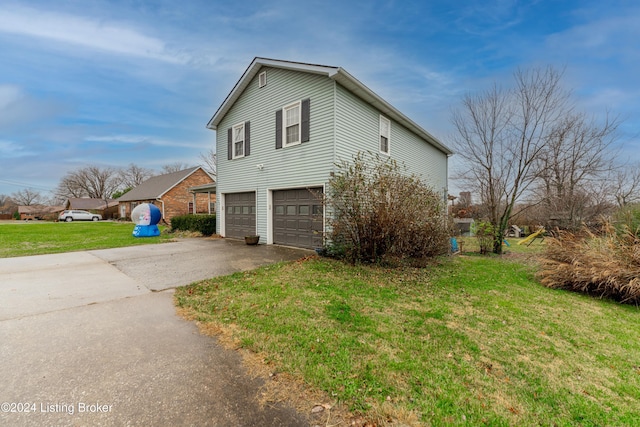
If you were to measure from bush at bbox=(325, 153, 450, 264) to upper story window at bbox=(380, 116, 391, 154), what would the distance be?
3.76 m

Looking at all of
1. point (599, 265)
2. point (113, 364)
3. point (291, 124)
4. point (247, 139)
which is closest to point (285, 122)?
point (291, 124)

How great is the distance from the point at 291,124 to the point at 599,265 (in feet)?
30.8

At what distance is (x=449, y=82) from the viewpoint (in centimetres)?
1247

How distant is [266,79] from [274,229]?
242 inches

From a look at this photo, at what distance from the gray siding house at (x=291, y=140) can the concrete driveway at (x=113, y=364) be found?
5183 mm

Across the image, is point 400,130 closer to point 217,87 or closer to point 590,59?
point 590,59

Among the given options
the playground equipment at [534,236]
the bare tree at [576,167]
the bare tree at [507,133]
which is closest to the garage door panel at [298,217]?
the bare tree at [507,133]

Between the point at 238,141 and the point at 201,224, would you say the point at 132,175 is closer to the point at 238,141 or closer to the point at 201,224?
the point at 201,224

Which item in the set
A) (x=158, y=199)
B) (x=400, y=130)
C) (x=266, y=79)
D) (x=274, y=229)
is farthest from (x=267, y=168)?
(x=158, y=199)

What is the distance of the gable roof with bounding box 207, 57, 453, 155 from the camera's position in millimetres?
8305

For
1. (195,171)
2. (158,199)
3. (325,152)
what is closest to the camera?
(325,152)

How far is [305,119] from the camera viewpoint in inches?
362

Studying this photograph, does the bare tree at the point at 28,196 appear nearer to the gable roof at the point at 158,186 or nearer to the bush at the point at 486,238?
the gable roof at the point at 158,186

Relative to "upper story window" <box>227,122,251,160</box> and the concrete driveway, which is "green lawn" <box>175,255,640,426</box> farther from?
"upper story window" <box>227,122,251,160</box>
